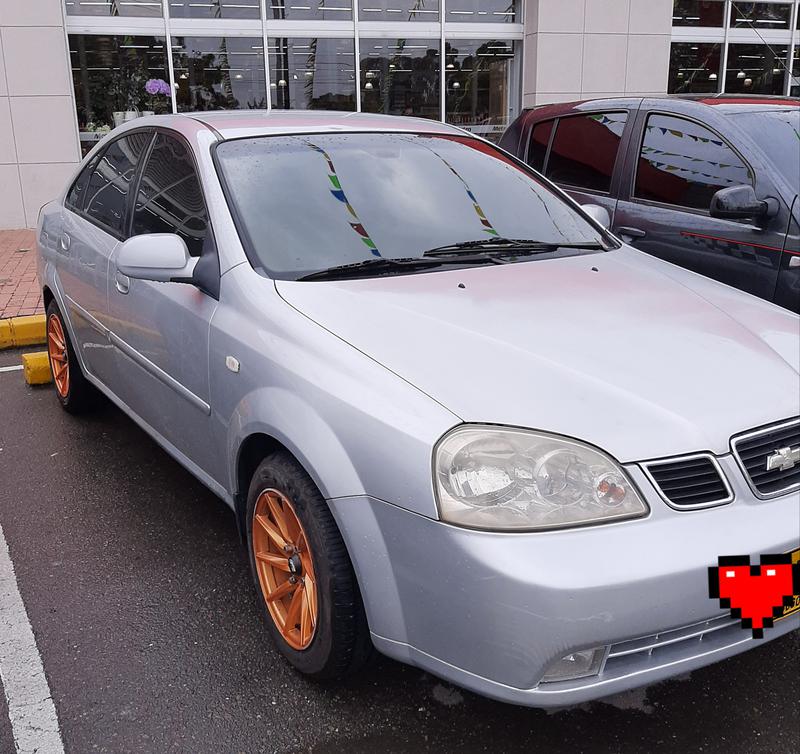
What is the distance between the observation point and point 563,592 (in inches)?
75.0

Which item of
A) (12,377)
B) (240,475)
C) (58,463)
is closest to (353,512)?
(240,475)

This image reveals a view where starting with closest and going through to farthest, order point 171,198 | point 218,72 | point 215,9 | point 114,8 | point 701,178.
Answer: point 171,198 < point 701,178 < point 114,8 < point 215,9 < point 218,72

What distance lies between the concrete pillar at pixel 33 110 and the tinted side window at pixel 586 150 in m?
8.29

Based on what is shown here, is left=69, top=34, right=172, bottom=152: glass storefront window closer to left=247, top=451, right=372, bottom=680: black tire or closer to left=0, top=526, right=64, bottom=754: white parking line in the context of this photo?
left=0, top=526, right=64, bottom=754: white parking line

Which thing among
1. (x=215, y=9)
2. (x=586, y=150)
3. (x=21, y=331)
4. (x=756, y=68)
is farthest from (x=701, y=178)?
(x=756, y=68)

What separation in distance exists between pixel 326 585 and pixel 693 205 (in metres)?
3.32

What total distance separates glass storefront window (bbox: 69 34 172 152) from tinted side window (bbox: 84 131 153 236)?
27.8ft

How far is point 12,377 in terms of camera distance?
18.9 ft

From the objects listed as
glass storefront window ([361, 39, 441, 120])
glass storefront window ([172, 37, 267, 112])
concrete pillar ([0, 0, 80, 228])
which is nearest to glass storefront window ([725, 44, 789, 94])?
glass storefront window ([361, 39, 441, 120])

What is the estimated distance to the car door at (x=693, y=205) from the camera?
4219mm

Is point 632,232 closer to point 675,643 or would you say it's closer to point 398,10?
point 675,643

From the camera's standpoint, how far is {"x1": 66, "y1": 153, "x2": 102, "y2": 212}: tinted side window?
455cm

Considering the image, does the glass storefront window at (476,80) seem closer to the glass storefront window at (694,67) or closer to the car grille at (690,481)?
the glass storefront window at (694,67)

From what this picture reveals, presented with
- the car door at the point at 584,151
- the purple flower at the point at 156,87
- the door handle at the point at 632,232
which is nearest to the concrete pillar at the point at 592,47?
the purple flower at the point at 156,87
